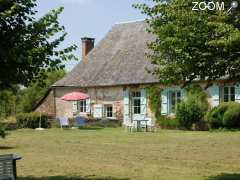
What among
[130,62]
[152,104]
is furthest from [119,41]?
[152,104]

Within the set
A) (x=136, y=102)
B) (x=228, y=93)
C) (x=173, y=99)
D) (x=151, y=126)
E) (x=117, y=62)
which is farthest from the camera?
(x=117, y=62)

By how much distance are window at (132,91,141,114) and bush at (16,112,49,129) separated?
17.1 feet

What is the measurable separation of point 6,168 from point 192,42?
155 inches

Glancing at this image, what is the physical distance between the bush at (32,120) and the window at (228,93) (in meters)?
10.7

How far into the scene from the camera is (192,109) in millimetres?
27953

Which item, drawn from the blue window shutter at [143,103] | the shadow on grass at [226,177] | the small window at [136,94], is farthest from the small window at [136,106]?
the shadow on grass at [226,177]

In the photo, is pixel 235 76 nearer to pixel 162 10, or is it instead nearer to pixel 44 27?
pixel 162 10

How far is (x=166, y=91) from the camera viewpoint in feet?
99.8

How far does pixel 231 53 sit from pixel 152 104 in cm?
2094

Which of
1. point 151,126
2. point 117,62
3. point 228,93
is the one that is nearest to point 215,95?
point 228,93

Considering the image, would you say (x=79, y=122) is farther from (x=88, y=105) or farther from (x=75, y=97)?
(x=88, y=105)

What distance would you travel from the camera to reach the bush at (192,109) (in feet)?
91.9

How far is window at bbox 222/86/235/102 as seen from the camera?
27.7 meters

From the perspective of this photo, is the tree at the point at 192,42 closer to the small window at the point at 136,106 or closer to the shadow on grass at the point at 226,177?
the shadow on grass at the point at 226,177
